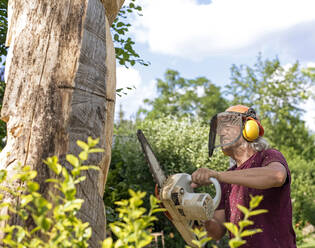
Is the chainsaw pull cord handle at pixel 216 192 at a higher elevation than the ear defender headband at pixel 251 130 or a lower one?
lower

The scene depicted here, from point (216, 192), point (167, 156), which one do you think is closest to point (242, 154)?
point (216, 192)

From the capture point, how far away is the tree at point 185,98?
136 feet

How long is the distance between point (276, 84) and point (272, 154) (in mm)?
24502

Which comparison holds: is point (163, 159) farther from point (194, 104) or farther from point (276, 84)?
point (194, 104)

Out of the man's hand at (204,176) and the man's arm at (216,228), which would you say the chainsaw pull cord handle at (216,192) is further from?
the man's arm at (216,228)

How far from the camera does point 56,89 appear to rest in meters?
2.10

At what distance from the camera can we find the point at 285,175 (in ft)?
8.38

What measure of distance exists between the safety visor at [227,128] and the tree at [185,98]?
36.6 m

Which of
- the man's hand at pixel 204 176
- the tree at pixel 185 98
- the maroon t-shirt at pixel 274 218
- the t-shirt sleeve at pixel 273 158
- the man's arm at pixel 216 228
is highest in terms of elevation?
the tree at pixel 185 98

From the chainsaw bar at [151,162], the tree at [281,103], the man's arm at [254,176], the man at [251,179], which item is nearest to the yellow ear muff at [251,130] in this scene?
the man at [251,179]

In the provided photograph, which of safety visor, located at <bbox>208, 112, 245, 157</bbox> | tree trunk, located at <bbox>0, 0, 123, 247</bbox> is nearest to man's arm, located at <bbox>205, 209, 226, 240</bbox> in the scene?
safety visor, located at <bbox>208, 112, 245, 157</bbox>

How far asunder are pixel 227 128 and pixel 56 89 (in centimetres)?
150

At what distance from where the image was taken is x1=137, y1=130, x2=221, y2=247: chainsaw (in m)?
2.51

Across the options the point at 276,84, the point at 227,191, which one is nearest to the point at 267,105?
the point at 276,84
